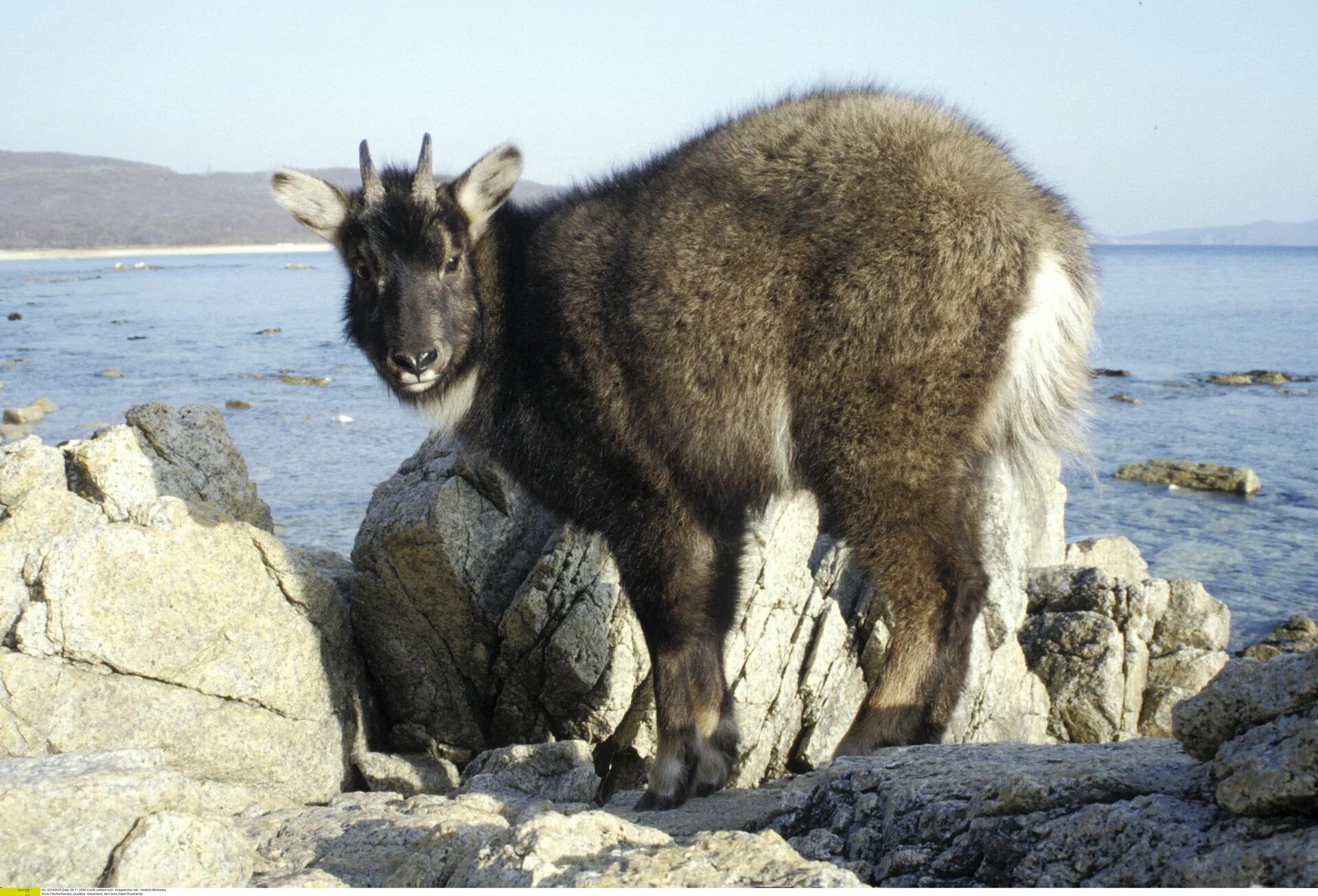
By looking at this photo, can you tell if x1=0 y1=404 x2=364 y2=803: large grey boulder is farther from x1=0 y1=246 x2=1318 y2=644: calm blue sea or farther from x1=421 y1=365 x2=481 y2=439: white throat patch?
x1=0 y1=246 x2=1318 y2=644: calm blue sea

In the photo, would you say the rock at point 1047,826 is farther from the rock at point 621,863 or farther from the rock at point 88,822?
the rock at point 88,822

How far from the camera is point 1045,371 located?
465cm

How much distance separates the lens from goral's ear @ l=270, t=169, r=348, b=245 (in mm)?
5191

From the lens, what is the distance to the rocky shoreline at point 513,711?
9.31 feet

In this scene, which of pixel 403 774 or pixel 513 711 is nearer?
pixel 403 774

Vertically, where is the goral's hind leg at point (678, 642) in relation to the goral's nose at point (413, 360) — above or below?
below

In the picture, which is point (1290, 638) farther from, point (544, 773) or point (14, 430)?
point (14, 430)

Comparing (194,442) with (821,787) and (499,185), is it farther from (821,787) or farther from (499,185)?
(821,787)

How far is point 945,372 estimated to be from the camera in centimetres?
445

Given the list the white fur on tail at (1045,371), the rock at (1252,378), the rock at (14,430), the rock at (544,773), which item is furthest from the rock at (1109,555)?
the rock at (1252,378)

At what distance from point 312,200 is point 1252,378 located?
23855mm

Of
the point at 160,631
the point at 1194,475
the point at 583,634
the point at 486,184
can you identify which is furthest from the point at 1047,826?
the point at 1194,475

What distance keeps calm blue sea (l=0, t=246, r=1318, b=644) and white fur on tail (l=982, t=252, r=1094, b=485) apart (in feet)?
1.16

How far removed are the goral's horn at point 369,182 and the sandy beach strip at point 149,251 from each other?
→ 94.6 meters
